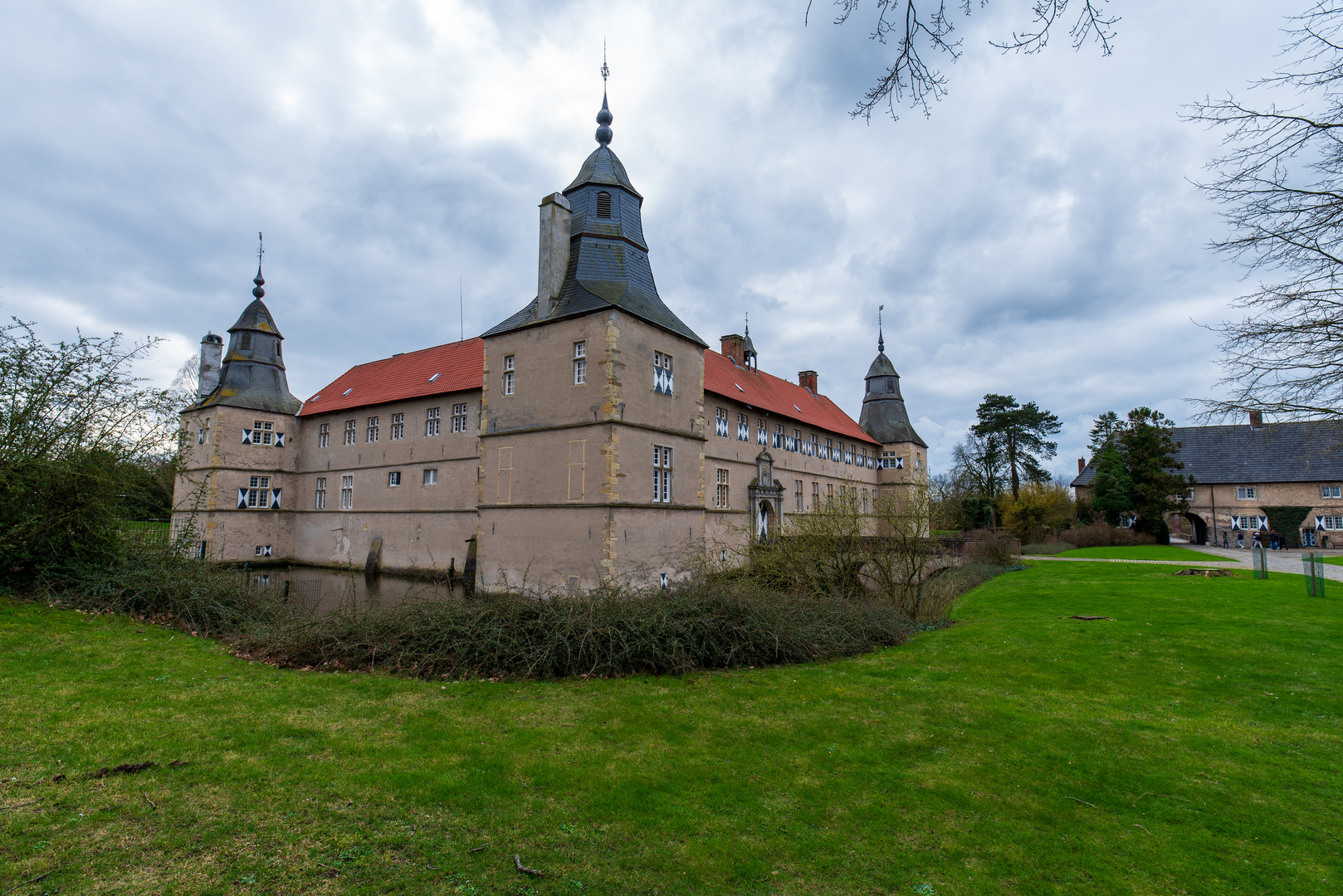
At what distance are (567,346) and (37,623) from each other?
11260mm

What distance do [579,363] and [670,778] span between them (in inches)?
504

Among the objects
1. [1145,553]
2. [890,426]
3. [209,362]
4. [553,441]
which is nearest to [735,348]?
[890,426]

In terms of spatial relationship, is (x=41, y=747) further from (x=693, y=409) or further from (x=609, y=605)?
(x=693, y=409)

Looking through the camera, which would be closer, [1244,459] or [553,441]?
[553,441]

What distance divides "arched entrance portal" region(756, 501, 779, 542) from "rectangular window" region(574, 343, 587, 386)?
38.2 ft

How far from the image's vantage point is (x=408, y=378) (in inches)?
1116

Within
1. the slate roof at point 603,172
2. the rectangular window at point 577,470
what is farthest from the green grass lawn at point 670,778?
the slate roof at point 603,172

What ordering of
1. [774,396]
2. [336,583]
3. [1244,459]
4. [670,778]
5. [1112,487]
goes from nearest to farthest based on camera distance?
[670,778] < [336,583] < [774,396] < [1112,487] < [1244,459]

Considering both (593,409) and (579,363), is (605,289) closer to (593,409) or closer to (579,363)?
(579,363)

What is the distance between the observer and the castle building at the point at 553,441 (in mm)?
16078

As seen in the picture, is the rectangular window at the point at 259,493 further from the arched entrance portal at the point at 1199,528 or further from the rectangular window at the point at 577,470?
the arched entrance portal at the point at 1199,528

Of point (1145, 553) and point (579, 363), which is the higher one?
point (579, 363)

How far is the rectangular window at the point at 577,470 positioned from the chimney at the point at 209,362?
84.6ft

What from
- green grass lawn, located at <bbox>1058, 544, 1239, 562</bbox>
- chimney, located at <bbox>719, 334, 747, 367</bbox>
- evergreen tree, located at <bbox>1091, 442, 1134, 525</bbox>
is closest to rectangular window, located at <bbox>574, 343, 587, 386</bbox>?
chimney, located at <bbox>719, 334, 747, 367</bbox>
